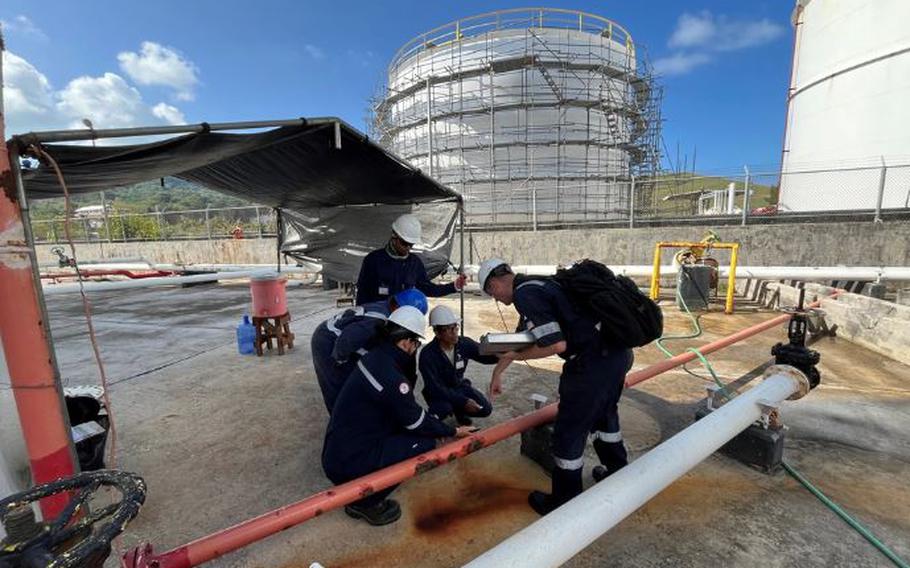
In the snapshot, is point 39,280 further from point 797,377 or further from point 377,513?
point 797,377

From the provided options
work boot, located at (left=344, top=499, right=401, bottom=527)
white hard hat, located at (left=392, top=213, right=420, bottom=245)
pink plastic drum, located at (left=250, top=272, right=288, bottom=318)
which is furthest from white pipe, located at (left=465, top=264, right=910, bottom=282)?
work boot, located at (left=344, top=499, right=401, bottom=527)

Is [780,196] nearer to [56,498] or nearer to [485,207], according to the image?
[485,207]

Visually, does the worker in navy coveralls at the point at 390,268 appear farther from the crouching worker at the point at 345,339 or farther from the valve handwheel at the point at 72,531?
the valve handwheel at the point at 72,531

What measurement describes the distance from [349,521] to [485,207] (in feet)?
56.4

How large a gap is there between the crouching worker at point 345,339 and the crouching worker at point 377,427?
52 centimetres

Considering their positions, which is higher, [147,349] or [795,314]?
[795,314]

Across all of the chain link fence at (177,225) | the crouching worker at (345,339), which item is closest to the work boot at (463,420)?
the crouching worker at (345,339)

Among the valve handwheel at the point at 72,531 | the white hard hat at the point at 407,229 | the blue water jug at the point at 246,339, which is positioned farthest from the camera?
the blue water jug at the point at 246,339

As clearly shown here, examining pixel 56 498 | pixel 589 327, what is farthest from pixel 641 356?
pixel 56 498

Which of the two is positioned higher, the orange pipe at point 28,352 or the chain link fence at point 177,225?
the chain link fence at point 177,225

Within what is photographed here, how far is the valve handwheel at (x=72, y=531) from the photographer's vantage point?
101 centimetres

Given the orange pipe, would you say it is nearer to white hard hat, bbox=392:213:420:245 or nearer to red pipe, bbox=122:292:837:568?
red pipe, bbox=122:292:837:568

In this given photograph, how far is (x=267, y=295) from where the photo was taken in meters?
5.51

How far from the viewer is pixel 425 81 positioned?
20.7 meters
